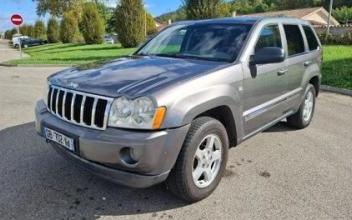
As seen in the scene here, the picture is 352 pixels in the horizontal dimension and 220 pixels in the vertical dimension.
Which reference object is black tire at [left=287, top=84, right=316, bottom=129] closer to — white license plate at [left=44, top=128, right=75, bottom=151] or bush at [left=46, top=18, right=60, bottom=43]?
white license plate at [left=44, top=128, right=75, bottom=151]

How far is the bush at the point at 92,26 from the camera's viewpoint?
34969mm

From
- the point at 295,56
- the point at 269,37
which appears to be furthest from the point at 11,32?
the point at 269,37

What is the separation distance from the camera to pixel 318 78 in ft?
20.1

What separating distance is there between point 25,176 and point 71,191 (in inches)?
28.0

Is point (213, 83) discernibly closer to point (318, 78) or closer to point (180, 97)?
point (180, 97)

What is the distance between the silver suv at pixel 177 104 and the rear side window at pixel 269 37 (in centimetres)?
1

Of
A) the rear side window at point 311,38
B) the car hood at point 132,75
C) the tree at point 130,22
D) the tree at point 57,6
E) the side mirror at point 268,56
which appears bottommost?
the car hood at point 132,75

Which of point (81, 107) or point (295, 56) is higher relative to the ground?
point (295, 56)

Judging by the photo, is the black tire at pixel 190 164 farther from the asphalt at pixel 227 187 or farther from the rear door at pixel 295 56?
the rear door at pixel 295 56

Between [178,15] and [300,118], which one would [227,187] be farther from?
[178,15]

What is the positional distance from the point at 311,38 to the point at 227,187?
3205 millimetres

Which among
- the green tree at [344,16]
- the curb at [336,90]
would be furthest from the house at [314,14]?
the curb at [336,90]

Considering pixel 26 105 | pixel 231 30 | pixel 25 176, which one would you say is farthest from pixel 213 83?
pixel 26 105

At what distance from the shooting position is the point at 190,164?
3.33 m
